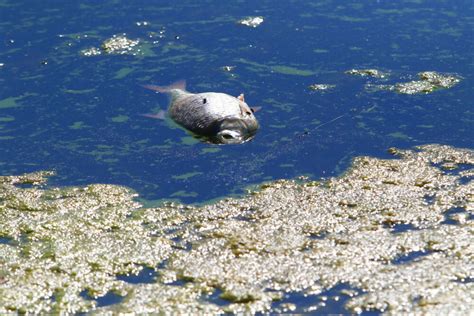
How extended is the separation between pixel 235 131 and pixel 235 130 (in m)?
0.02

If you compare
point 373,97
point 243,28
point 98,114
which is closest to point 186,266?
point 98,114

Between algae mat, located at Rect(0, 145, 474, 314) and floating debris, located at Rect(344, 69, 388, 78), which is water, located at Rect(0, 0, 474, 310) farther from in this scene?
algae mat, located at Rect(0, 145, 474, 314)

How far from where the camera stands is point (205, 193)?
28.9ft

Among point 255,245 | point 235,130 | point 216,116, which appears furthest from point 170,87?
point 255,245

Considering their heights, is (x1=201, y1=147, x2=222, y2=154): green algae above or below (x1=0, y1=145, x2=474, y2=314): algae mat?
below

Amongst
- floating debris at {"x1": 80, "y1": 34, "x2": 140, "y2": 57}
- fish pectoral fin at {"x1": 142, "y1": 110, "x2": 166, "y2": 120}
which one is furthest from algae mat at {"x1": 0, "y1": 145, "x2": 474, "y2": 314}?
floating debris at {"x1": 80, "y1": 34, "x2": 140, "y2": 57}

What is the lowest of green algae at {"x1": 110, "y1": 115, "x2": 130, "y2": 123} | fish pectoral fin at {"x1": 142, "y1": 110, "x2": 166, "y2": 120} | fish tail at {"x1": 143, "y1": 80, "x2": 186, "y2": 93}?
fish pectoral fin at {"x1": 142, "y1": 110, "x2": 166, "y2": 120}

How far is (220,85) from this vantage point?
1198 centimetres

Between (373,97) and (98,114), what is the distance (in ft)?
13.2

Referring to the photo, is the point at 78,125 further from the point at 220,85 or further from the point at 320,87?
the point at 320,87

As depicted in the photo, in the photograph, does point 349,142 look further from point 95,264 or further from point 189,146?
point 95,264

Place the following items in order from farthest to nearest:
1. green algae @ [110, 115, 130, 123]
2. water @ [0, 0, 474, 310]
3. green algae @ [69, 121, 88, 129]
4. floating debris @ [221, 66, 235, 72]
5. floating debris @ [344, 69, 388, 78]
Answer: floating debris @ [221, 66, 235, 72] < floating debris @ [344, 69, 388, 78] < green algae @ [110, 115, 130, 123] < green algae @ [69, 121, 88, 129] < water @ [0, 0, 474, 310]

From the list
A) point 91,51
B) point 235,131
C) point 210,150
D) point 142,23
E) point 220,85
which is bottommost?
point 210,150

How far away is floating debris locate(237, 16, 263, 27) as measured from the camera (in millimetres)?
14492
